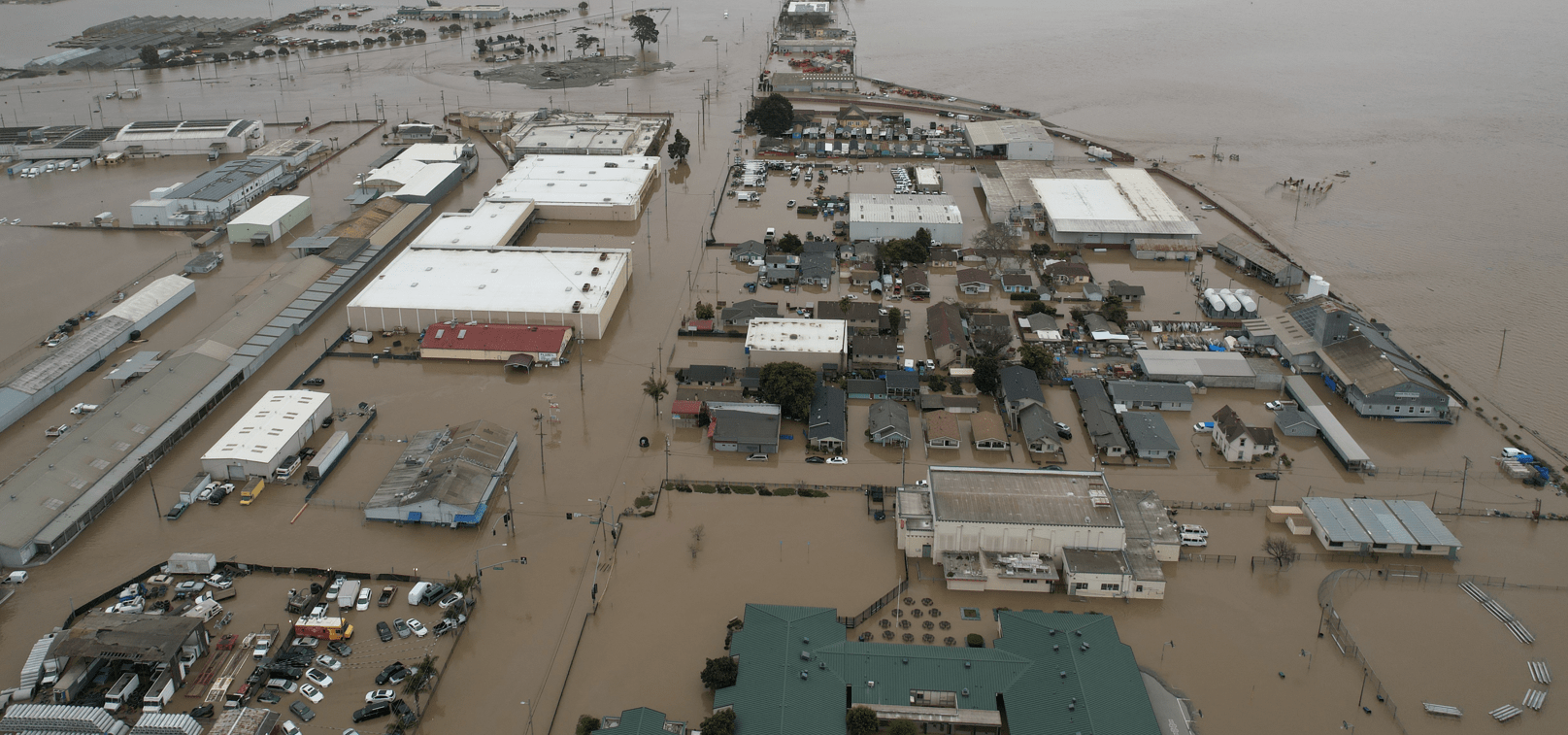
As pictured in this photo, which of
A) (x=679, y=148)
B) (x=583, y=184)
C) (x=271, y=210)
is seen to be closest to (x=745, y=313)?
(x=583, y=184)

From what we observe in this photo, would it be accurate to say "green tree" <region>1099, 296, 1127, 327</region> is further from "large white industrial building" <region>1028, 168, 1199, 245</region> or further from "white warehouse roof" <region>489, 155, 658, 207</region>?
"white warehouse roof" <region>489, 155, 658, 207</region>

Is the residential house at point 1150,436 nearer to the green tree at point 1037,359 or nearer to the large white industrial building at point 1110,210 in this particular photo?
the green tree at point 1037,359

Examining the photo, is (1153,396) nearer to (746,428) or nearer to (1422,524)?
(1422,524)

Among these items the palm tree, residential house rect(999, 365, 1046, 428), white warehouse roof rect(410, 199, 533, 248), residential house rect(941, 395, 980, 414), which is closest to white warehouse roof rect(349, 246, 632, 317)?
white warehouse roof rect(410, 199, 533, 248)

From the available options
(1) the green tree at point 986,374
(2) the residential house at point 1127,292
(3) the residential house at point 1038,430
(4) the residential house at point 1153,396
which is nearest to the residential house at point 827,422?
(1) the green tree at point 986,374

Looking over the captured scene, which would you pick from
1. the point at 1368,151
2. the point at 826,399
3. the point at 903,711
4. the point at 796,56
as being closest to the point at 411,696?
the point at 903,711

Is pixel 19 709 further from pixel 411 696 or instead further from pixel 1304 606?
pixel 1304 606
